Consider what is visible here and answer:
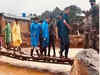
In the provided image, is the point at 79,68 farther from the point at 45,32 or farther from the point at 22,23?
the point at 22,23

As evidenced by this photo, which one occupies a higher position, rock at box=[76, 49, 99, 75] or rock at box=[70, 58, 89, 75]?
rock at box=[76, 49, 99, 75]

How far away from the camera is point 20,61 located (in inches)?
313

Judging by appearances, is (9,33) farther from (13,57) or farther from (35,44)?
(35,44)

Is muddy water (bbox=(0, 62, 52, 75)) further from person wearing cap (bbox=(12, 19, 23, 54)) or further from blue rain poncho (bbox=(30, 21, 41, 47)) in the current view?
person wearing cap (bbox=(12, 19, 23, 54))

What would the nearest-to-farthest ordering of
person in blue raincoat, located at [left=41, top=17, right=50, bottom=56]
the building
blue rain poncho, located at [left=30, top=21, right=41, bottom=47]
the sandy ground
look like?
the sandy ground < person in blue raincoat, located at [left=41, top=17, right=50, bottom=56] < blue rain poncho, located at [left=30, top=21, right=41, bottom=47] < the building

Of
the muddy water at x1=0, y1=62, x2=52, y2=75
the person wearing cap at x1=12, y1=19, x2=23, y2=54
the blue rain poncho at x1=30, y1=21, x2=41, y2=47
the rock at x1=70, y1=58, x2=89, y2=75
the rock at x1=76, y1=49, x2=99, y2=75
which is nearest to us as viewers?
the rock at x1=76, y1=49, x2=99, y2=75

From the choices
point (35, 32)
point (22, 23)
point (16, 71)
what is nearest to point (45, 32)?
point (35, 32)

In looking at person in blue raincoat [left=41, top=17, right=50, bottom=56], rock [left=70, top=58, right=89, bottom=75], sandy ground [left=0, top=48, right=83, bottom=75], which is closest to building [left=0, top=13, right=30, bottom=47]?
sandy ground [left=0, top=48, right=83, bottom=75]

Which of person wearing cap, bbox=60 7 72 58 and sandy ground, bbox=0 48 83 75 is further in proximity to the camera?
person wearing cap, bbox=60 7 72 58

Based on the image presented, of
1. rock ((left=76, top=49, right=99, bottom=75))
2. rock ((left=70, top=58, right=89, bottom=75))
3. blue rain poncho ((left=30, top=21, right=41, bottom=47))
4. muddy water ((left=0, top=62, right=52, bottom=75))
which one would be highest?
blue rain poncho ((left=30, top=21, right=41, bottom=47))

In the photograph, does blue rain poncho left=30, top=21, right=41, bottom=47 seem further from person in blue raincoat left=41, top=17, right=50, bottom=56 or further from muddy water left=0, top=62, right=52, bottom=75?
muddy water left=0, top=62, right=52, bottom=75

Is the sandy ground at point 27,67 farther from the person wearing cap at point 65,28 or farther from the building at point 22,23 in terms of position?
the building at point 22,23

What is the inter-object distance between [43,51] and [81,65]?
12.2 ft

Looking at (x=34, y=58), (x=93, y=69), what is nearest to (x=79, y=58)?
(x=93, y=69)
